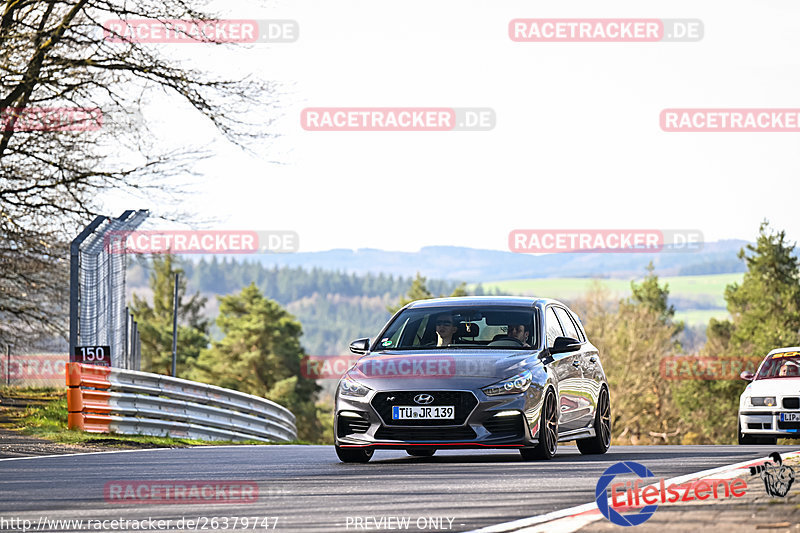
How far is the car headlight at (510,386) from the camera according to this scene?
11727 millimetres

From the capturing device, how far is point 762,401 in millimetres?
19469

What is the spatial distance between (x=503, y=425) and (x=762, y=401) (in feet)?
29.7

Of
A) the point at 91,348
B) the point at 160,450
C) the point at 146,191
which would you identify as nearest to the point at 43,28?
the point at 146,191

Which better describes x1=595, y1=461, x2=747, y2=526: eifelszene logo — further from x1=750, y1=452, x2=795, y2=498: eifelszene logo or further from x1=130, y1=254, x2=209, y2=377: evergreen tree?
x1=130, y1=254, x2=209, y2=377: evergreen tree

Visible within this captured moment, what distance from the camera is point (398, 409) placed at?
11.7 metres

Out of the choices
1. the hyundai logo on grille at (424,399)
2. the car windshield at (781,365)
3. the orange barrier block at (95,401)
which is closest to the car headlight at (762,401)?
the car windshield at (781,365)

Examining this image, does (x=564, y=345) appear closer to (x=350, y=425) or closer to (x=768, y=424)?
(x=350, y=425)

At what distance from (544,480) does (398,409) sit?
7.16 ft

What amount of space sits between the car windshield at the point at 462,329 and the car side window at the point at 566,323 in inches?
40.8

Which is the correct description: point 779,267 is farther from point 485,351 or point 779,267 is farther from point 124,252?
point 485,351

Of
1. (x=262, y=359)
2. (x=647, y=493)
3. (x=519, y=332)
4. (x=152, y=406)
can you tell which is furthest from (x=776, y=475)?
(x=262, y=359)

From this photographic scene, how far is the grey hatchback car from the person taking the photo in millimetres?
11664

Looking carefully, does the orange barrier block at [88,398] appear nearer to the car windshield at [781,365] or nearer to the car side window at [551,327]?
the car side window at [551,327]

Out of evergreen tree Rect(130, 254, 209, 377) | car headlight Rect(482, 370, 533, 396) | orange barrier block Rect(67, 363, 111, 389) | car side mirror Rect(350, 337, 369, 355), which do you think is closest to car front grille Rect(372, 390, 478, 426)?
car headlight Rect(482, 370, 533, 396)
